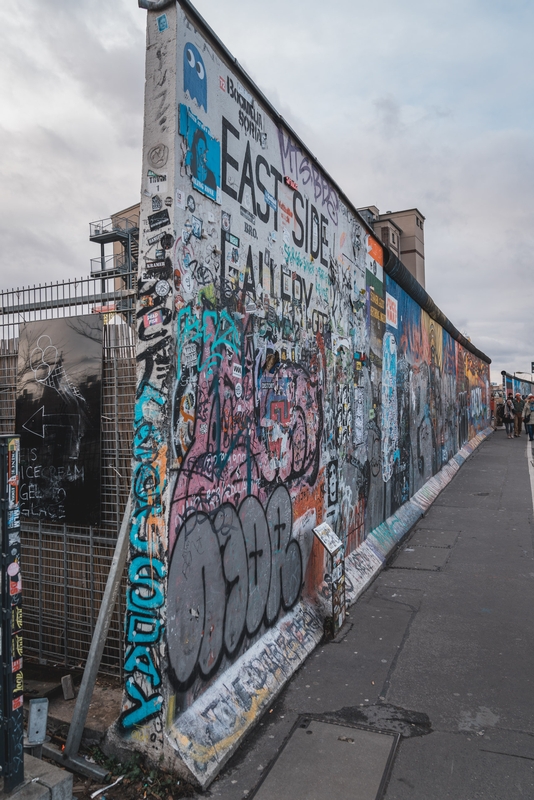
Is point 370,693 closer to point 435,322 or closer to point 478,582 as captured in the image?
point 478,582

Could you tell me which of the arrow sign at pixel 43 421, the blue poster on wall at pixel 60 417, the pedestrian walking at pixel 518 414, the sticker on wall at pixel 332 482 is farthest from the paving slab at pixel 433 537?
the pedestrian walking at pixel 518 414

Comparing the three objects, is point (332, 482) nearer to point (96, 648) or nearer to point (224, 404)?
point (224, 404)

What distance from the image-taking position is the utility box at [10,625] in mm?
2451

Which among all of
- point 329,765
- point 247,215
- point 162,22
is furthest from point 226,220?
point 329,765

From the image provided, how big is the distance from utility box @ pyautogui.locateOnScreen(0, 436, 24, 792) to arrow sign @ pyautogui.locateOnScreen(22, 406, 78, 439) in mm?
1420

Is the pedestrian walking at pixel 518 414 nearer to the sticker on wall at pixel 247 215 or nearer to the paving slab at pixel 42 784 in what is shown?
the sticker on wall at pixel 247 215

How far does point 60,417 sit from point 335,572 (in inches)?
109

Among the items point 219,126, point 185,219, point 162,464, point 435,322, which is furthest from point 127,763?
point 435,322

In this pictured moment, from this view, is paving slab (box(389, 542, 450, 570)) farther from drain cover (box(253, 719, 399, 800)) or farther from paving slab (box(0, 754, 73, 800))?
paving slab (box(0, 754, 73, 800))

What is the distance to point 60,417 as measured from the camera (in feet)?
13.3

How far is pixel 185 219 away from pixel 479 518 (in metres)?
8.35

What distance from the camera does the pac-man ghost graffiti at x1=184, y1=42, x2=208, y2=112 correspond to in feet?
11.0

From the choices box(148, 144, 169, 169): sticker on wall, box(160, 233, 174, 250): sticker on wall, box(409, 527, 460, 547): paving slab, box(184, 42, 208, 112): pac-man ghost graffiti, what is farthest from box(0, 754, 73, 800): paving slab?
box(409, 527, 460, 547): paving slab

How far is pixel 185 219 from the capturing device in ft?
10.8
